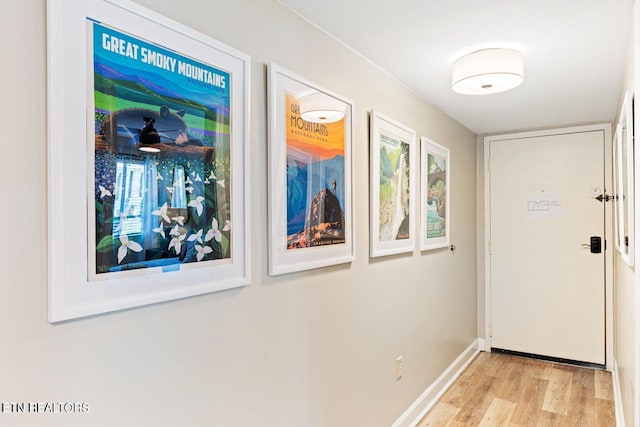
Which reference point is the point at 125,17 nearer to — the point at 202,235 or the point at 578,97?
the point at 202,235

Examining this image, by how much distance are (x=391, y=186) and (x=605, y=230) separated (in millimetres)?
2372

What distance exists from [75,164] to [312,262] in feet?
3.25

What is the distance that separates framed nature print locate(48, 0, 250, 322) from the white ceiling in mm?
640

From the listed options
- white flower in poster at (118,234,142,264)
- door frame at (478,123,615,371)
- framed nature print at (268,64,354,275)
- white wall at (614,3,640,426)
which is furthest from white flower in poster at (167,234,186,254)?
door frame at (478,123,615,371)

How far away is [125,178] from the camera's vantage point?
3.48ft

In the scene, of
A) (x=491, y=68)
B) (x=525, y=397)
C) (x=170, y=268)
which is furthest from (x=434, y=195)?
(x=170, y=268)

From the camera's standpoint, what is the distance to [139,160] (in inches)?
43.1

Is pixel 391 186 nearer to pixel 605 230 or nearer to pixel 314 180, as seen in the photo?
pixel 314 180

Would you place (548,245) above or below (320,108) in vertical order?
below

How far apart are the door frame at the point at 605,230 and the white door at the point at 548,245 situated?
0.03 metres

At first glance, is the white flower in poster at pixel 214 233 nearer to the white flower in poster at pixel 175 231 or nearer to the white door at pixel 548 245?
the white flower in poster at pixel 175 231

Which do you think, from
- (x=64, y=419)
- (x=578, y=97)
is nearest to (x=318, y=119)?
(x=64, y=419)

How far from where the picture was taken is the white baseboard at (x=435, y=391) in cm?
256

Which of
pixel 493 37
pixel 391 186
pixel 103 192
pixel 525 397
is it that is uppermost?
pixel 493 37
